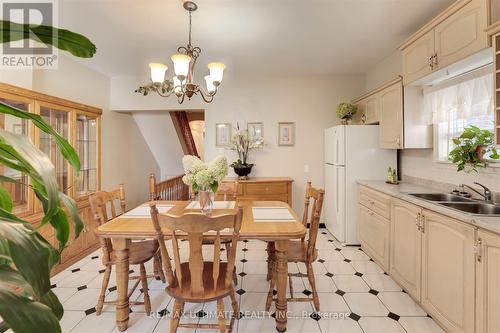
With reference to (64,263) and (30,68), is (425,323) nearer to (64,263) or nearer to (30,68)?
(64,263)

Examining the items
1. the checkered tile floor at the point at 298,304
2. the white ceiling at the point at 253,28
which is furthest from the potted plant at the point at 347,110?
the checkered tile floor at the point at 298,304

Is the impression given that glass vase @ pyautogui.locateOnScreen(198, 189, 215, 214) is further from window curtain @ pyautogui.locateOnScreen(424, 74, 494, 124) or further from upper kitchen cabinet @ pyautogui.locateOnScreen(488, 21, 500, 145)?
window curtain @ pyautogui.locateOnScreen(424, 74, 494, 124)

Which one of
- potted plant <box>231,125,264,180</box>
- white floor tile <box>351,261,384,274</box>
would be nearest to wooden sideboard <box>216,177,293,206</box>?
potted plant <box>231,125,264,180</box>

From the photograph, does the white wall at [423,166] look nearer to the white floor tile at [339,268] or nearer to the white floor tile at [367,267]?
the white floor tile at [367,267]

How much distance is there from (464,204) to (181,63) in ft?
8.57

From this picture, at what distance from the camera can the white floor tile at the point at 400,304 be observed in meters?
1.98

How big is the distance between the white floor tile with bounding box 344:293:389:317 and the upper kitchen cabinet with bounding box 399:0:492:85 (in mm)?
2115

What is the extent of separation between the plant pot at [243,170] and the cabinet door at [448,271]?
A: 2504mm

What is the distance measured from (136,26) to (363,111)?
127 inches

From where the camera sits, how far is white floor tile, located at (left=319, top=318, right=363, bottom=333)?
1.79 metres

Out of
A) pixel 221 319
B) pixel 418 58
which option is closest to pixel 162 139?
pixel 221 319

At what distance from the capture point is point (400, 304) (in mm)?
2088

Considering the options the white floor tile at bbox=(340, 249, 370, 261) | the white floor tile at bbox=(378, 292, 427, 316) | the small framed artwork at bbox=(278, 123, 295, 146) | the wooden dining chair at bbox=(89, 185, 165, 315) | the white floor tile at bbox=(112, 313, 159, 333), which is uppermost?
the small framed artwork at bbox=(278, 123, 295, 146)

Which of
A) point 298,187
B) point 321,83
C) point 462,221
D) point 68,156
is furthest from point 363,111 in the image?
point 68,156
